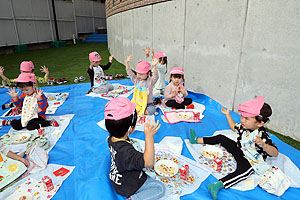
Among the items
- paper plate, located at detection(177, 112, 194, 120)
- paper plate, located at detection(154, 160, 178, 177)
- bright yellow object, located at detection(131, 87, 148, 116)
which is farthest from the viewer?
bright yellow object, located at detection(131, 87, 148, 116)

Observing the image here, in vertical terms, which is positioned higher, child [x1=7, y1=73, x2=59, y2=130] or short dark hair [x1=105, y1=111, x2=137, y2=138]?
short dark hair [x1=105, y1=111, x2=137, y2=138]

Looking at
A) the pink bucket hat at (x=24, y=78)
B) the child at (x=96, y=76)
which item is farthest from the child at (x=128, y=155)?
the child at (x=96, y=76)

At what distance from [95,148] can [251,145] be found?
2.50 metres

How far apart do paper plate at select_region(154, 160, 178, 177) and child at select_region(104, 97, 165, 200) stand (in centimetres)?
27

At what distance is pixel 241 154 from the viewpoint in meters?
2.83

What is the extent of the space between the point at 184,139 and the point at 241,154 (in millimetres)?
1020

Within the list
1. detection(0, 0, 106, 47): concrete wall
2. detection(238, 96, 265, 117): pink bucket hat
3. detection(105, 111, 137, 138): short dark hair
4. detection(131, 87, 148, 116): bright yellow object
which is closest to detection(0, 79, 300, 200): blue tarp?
detection(131, 87, 148, 116): bright yellow object

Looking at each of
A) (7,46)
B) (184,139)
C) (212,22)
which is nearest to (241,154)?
(184,139)

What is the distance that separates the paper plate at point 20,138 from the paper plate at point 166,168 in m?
2.52

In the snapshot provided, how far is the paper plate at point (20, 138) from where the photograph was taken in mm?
3402

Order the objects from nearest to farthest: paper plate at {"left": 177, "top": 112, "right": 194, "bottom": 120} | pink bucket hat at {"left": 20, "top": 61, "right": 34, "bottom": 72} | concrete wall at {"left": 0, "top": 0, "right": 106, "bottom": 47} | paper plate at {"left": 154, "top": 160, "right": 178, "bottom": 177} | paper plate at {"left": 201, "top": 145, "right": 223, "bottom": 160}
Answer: paper plate at {"left": 154, "top": 160, "right": 178, "bottom": 177}, paper plate at {"left": 201, "top": 145, "right": 223, "bottom": 160}, paper plate at {"left": 177, "top": 112, "right": 194, "bottom": 120}, pink bucket hat at {"left": 20, "top": 61, "right": 34, "bottom": 72}, concrete wall at {"left": 0, "top": 0, "right": 106, "bottom": 47}

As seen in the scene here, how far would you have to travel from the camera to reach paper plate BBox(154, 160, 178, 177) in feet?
8.25

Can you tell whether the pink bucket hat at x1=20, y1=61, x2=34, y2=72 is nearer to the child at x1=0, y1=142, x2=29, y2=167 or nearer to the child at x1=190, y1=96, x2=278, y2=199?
the child at x1=0, y1=142, x2=29, y2=167

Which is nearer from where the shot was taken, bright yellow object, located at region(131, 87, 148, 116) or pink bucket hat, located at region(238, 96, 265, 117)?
pink bucket hat, located at region(238, 96, 265, 117)
